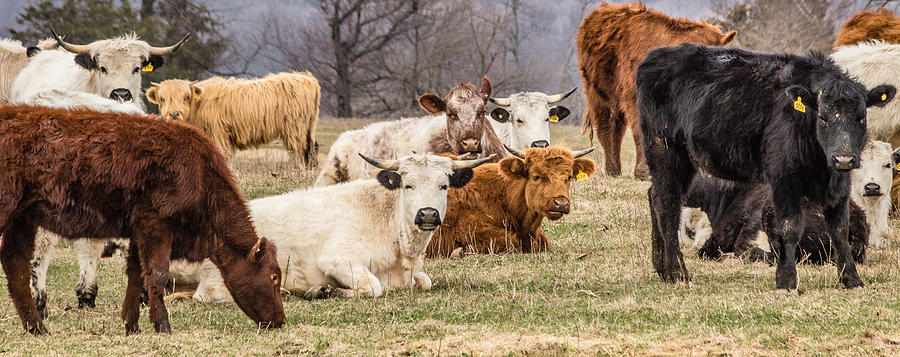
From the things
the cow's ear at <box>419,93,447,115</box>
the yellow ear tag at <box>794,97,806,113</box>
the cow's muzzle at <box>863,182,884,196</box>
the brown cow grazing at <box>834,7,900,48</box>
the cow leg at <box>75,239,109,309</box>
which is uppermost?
the brown cow grazing at <box>834,7,900,48</box>

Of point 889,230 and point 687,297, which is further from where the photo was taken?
point 889,230

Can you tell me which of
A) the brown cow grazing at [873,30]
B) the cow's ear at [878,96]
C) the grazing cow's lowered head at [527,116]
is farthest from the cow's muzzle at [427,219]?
the brown cow grazing at [873,30]

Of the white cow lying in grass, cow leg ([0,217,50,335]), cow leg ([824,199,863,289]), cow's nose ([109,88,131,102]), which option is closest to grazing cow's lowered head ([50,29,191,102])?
cow's nose ([109,88,131,102])

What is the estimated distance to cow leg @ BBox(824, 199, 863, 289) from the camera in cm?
786

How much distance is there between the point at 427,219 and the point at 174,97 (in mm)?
9681

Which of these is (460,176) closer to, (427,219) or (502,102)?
(427,219)

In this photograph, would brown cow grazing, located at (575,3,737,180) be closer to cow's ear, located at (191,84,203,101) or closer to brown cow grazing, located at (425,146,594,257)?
brown cow grazing, located at (425,146,594,257)

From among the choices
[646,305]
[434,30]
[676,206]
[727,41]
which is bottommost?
[646,305]

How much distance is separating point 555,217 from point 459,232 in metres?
1.06

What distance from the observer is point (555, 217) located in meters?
9.84

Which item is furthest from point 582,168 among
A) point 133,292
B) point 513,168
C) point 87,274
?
point 133,292

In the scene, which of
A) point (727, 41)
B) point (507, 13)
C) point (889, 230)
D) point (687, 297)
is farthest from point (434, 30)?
point (687, 297)

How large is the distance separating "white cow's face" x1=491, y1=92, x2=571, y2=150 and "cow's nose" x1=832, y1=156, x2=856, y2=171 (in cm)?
604

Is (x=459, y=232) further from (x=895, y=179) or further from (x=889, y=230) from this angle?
(x=895, y=179)
